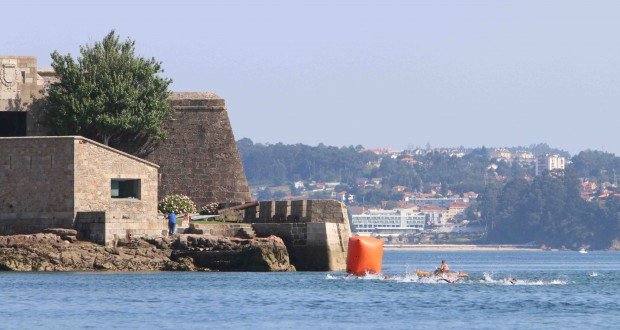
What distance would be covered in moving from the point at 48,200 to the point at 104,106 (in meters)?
7.90

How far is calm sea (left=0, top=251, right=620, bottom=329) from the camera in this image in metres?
42.3

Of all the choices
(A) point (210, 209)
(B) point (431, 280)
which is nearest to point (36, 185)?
(A) point (210, 209)

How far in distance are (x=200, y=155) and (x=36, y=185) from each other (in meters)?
11.1

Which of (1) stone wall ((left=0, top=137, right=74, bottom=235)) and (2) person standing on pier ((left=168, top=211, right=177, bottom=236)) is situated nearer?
(1) stone wall ((left=0, top=137, right=74, bottom=235))

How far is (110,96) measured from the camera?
68.2 metres

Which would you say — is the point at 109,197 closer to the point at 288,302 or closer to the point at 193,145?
the point at 193,145

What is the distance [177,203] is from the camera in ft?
223

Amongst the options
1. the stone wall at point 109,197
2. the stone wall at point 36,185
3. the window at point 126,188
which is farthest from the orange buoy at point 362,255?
the stone wall at point 36,185

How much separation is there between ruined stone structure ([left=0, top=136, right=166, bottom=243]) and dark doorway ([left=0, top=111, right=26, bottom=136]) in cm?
809

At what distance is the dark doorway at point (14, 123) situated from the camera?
6956 centimetres

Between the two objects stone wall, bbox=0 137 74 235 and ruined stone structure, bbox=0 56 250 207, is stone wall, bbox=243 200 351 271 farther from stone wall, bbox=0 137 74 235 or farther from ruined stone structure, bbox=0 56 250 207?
stone wall, bbox=0 137 74 235

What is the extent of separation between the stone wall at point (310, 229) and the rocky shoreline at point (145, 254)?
0.88 m

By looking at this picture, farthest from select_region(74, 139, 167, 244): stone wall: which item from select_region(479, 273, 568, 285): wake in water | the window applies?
select_region(479, 273, 568, 285): wake in water

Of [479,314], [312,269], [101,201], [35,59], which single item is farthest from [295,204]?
[479,314]
